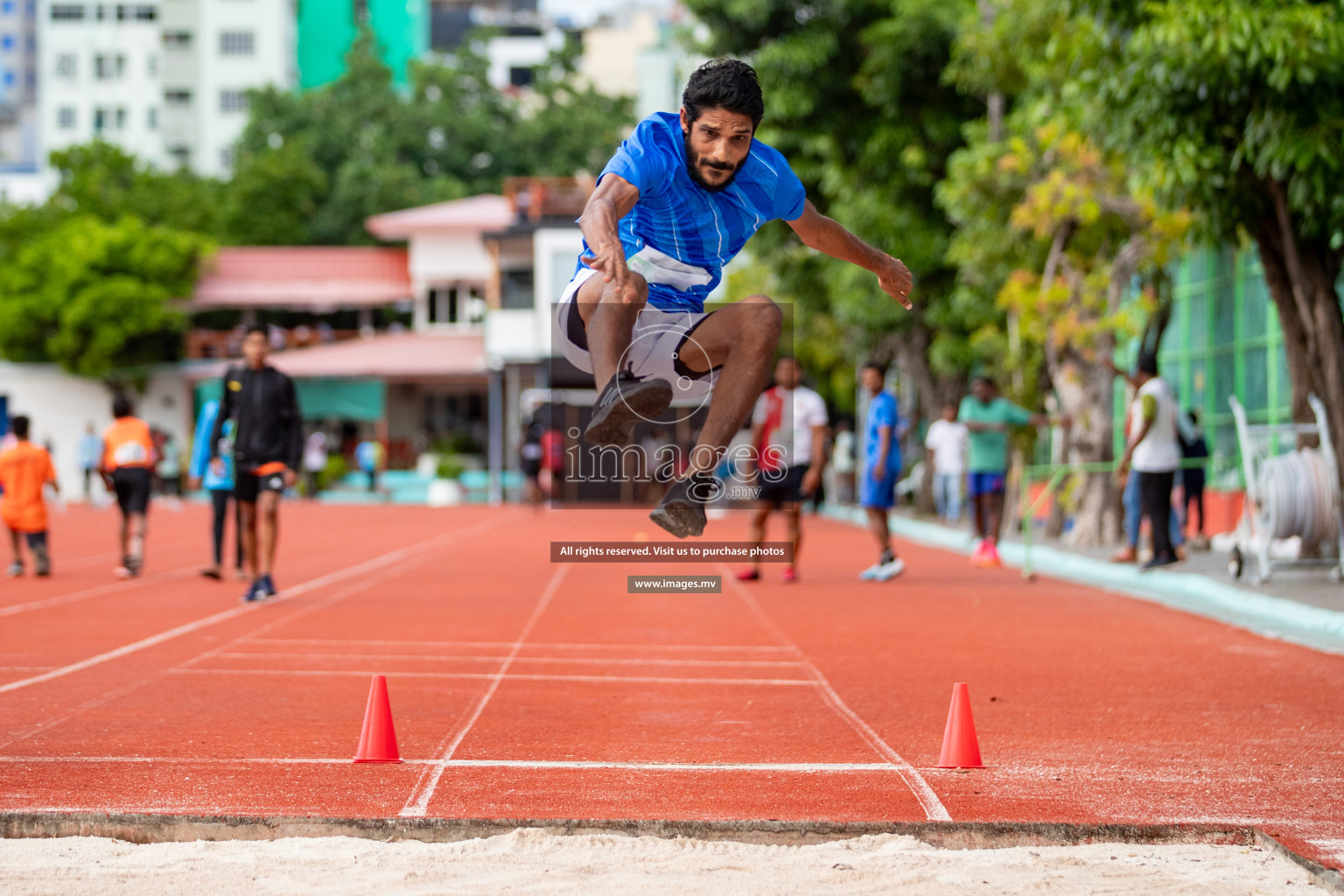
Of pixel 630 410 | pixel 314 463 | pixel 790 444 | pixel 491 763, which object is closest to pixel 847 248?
pixel 630 410

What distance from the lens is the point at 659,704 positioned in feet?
24.1

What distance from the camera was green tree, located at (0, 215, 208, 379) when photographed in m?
44.0

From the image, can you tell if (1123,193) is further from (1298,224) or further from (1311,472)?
(1311,472)

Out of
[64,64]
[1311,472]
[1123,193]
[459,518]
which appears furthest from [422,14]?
[1311,472]

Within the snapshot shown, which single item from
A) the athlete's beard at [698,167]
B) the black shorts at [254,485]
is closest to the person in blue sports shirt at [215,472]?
the black shorts at [254,485]

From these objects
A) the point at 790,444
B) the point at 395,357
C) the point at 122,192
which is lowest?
the point at 790,444

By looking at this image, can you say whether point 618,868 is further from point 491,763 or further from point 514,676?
point 514,676

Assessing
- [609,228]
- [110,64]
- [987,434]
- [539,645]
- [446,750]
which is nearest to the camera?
[609,228]

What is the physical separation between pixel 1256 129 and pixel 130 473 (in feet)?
35.9

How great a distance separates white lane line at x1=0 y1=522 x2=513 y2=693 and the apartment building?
184 ft

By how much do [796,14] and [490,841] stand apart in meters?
21.6

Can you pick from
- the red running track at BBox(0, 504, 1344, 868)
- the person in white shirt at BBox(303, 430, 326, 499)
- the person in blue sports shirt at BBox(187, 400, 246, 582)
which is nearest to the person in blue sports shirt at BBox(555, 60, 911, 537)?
the red running track at BBox(0, 504, 1344, 868)

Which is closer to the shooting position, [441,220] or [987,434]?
[987,434]

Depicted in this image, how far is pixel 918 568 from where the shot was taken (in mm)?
16734
